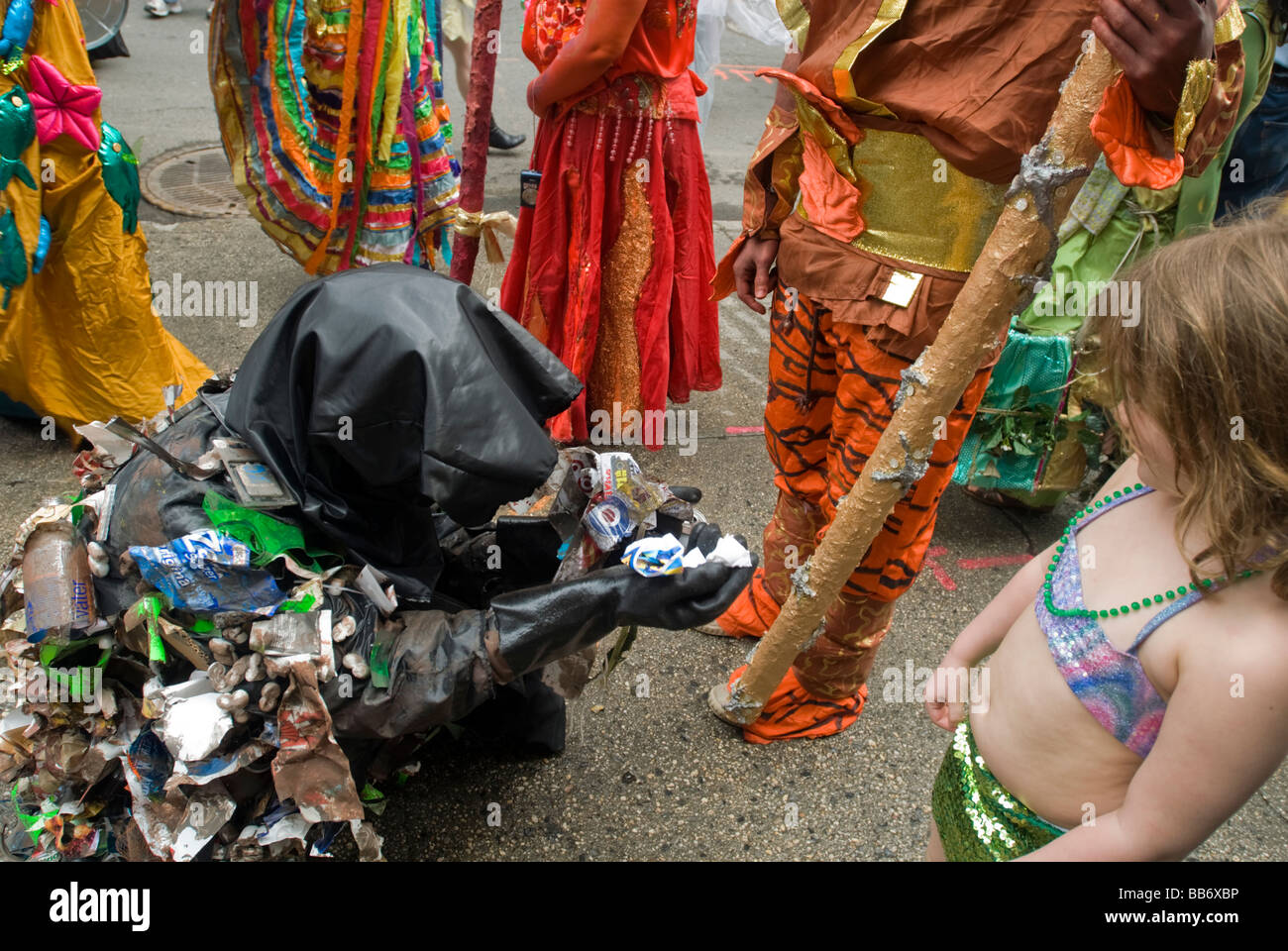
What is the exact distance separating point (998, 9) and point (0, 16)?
253cm

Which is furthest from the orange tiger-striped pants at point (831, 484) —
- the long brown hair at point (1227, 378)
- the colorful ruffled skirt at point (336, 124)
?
the colorful ruffled skirt at point (336, 124)

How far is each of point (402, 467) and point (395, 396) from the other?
142 millimetres

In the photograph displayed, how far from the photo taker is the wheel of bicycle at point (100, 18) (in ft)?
21.0

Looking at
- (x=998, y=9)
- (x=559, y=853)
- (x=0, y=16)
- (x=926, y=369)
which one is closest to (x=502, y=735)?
(x=559, y=853)

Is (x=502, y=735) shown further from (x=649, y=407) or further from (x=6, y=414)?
(x=6, y=414)

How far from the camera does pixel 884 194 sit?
177 cm

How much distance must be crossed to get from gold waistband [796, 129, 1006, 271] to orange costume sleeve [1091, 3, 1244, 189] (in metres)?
0.35

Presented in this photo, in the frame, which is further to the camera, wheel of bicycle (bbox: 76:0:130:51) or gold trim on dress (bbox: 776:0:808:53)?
wheel of bicycle (bbox: 76:0:130:51)

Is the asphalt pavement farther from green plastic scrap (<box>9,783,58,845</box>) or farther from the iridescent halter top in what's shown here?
the iridescent halter top

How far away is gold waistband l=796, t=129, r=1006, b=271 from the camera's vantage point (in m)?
1.69

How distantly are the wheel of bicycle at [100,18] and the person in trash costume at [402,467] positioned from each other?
6.26 meters

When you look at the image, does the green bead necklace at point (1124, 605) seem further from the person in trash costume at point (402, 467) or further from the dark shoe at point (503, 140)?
the dark shoe at point (503, 140)

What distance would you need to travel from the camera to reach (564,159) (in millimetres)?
2959

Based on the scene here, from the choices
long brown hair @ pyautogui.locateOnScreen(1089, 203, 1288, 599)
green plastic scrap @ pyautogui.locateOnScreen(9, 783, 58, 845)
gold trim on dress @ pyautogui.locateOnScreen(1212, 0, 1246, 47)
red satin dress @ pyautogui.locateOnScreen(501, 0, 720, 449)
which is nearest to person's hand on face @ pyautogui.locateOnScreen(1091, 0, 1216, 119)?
Result: gold trim on dress @ pyautogui.locateOnScreen(1212, 0, 1246, 47)
